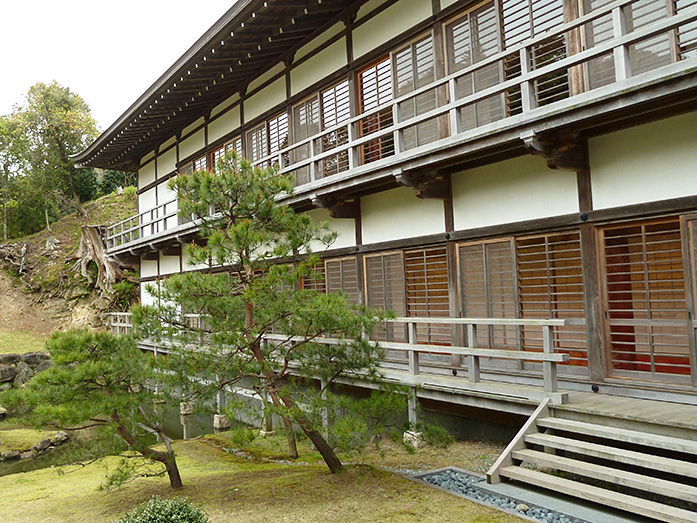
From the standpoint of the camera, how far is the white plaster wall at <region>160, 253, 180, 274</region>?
1848 cm

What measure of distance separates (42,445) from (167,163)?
9843mm

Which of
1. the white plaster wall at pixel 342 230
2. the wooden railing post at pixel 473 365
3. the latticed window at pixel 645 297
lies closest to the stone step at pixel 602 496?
the wooden railing post at pixel 473 365

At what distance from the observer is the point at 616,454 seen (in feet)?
17.6

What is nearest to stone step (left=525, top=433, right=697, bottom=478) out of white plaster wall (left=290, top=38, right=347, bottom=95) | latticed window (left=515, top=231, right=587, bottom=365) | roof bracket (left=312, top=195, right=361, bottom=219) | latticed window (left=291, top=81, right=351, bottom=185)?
latticed window (left=515, top=231, right=587, bottom=365)

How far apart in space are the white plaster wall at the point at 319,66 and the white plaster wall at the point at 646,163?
569 centimetres

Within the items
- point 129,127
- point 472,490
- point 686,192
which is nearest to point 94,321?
point 129,127

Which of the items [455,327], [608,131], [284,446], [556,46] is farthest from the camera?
[284,446]

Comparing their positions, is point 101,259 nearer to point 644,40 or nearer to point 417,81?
point 417,81

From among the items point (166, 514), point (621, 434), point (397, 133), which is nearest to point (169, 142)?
point (397, 133)

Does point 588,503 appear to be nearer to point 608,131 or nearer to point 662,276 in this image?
point 662,276

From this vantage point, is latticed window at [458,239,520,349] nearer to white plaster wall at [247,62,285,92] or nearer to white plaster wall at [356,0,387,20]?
white plaster wall at [356,0,387,20]

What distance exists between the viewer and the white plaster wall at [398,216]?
30.5 ft

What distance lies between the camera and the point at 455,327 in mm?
8891

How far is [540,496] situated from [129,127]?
15.8 meters
